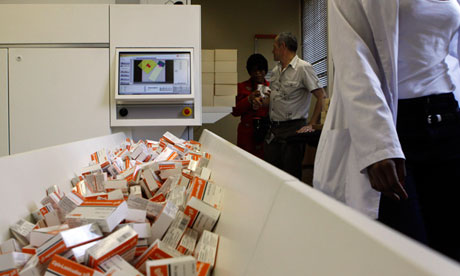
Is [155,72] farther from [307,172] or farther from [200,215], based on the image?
[307,172]

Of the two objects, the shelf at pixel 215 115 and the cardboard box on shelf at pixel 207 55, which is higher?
the cardboard box on shelf at pixel 207 55

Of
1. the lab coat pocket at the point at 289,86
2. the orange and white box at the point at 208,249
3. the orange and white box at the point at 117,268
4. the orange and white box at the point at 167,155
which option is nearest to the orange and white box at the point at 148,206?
the orange and white box at the point at 208,249

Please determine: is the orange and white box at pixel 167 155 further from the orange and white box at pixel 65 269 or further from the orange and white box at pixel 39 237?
the orange and white box at pixel 65 269

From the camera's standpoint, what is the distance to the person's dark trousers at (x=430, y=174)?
0.97 meters

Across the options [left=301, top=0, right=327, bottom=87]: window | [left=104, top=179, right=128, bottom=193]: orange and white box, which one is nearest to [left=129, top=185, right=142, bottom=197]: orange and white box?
[left=104, top=179, right=128, bottom=193]: orange and white box

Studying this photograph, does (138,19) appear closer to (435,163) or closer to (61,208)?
(61,208)

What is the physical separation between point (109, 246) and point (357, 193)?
2.17 feet

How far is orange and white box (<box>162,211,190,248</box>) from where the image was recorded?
30.9 inches

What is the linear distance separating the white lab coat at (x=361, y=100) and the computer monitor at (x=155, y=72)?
161 centimetres

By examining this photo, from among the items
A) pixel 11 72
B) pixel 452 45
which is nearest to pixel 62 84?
pixel 11 72

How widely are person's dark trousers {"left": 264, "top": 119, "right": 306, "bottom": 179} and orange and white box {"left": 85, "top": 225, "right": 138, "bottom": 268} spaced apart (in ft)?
8.46

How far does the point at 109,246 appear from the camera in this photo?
646 millimetres

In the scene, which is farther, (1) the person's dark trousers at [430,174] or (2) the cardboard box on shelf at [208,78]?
(2) the cardboard box on shelf at [208,78]

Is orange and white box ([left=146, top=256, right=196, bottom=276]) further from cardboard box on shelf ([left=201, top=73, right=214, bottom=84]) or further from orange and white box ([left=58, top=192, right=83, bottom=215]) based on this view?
cardboard box on shelf ([left=201, top=73, right=214, bottom=84])
